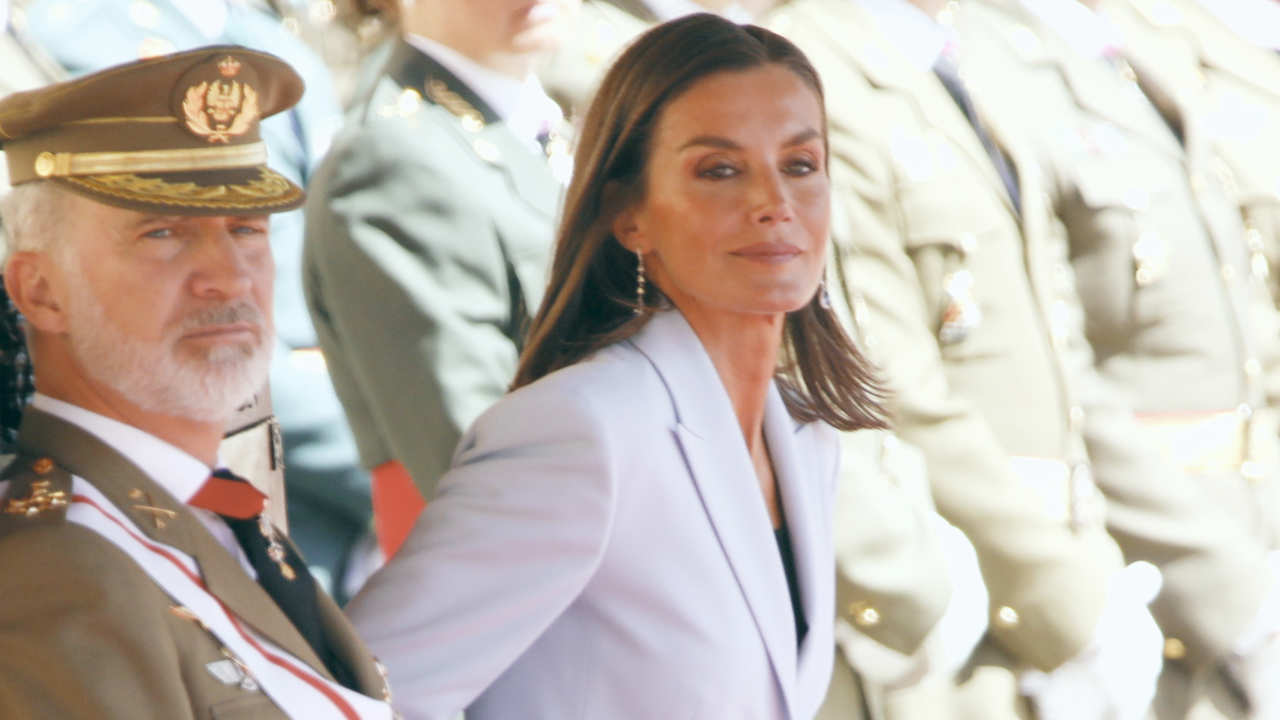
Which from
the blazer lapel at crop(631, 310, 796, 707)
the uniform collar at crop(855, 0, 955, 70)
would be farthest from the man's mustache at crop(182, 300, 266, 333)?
the uniform collar at crop(855, 0, 955, 70)

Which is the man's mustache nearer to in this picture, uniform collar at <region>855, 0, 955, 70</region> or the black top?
the black top

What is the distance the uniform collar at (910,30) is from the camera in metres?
3.50

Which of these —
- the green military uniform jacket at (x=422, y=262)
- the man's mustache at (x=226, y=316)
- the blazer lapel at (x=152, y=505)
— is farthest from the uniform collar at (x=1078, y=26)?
the blazer lapel at (x=152, y=505)

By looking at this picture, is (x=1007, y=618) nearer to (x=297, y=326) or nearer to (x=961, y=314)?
(x=961, y=314)

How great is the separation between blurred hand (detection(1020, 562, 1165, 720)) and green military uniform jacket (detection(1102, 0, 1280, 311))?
3.72ft

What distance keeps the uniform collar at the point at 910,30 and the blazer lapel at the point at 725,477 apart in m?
1.45

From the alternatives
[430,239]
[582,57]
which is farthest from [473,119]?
[582,57]

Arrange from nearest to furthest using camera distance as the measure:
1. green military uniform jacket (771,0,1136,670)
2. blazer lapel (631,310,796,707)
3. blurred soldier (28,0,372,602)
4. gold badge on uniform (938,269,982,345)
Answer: blazer lapel (631,310,796,707) < blurred soldier (28,0,372,602) < green military uniform jacket (771,0,1136,670) < gold badge on uniform (938,269,982,345)

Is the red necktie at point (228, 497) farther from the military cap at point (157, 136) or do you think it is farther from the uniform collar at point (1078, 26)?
the uniform collar at point (1078, 26)

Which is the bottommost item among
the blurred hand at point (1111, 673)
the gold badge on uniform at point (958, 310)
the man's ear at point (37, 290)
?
the blurred hand at point (1111, 673)

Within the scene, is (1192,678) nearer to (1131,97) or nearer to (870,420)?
(1131,97)

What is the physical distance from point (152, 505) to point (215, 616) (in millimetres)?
96

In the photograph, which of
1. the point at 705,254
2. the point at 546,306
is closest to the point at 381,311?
the point at 546,306

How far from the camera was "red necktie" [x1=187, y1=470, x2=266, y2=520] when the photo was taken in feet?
5.24
